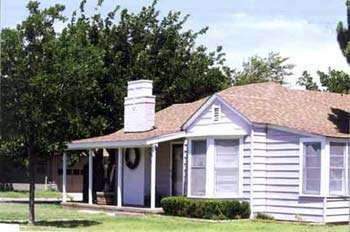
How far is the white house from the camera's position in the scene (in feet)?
74.0

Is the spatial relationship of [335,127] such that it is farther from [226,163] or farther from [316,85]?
[316,85]

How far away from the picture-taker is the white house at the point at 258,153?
22.6m

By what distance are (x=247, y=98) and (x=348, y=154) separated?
174 inches

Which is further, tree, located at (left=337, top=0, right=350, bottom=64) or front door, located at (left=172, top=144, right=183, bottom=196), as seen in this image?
front door, located at (left=172, top=144, right=183, bottom=196)

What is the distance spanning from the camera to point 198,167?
25156 millimetres

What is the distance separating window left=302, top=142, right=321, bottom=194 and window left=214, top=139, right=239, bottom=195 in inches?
95.7

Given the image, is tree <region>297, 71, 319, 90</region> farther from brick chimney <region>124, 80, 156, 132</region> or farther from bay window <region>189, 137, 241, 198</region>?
bay window <region>189, 137, 241, 198</region>

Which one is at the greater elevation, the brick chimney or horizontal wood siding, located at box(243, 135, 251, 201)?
the brick chimney

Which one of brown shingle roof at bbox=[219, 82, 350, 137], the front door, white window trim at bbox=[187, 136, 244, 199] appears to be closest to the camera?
brown shingle roof at bbox=[219, 82, 350, 137]

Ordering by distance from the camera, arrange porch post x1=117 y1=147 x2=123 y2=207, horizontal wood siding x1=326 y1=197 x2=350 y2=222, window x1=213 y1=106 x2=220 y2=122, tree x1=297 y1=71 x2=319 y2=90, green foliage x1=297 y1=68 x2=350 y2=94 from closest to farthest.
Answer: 1. horizontal wood siding x1=326 y1=197 x2=350 y2=222
2. window x1=213 y1=106 x2=220 y2=122
3. porch post x1=117 y1=147 x2=123 y2=207
4. green foliage x1=297 y1=68 x2=350 y2=94
5. tree x1=297 y1=71 x2=319 y2=90

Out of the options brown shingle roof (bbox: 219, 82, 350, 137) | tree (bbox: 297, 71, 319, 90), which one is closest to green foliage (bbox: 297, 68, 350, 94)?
tree (bbox: 297, 71, 319, 90)

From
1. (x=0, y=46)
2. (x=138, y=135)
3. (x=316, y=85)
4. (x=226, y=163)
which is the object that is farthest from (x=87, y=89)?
(x=316, y=85)

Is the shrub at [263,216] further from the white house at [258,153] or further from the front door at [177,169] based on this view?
the front door at [177,169]

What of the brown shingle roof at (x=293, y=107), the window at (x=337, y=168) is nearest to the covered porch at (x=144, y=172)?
the brown shingle roof at (x=293, y=107)
